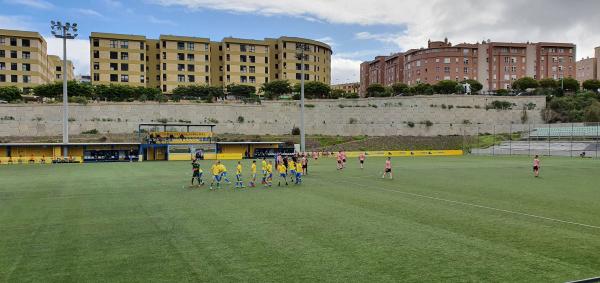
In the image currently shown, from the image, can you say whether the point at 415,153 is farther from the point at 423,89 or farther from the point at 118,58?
the point at 118,58

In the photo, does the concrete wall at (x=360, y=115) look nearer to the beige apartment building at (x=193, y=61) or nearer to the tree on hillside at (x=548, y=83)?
the tree on hillside at (x=548, y=83)

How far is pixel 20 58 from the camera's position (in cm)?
8938

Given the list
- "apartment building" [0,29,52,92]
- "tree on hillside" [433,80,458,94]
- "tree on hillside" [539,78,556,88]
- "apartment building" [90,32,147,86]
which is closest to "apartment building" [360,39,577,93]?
"tree on hillside" [539,78,556,88]

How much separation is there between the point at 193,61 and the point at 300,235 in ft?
297

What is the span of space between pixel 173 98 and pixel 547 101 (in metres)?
75.8

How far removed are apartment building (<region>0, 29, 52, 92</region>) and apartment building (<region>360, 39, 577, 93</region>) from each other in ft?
294

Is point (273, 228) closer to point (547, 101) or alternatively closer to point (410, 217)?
point (410, 217)

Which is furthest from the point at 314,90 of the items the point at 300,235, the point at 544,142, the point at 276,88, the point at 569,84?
the point at 300,235

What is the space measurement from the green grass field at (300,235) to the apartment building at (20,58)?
80.5 m

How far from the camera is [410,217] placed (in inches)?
606

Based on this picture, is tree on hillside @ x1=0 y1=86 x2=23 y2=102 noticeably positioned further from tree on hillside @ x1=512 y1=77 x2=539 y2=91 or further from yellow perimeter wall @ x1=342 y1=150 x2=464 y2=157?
tree on hillside @ x1=512 y1=77 x2=539 y2=91

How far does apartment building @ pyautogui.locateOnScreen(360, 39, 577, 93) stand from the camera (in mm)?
115250

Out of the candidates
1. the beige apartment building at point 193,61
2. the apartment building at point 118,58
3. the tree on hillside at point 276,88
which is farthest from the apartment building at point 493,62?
the apartment building at point 118,58

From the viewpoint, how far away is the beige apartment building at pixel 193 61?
92.1m
